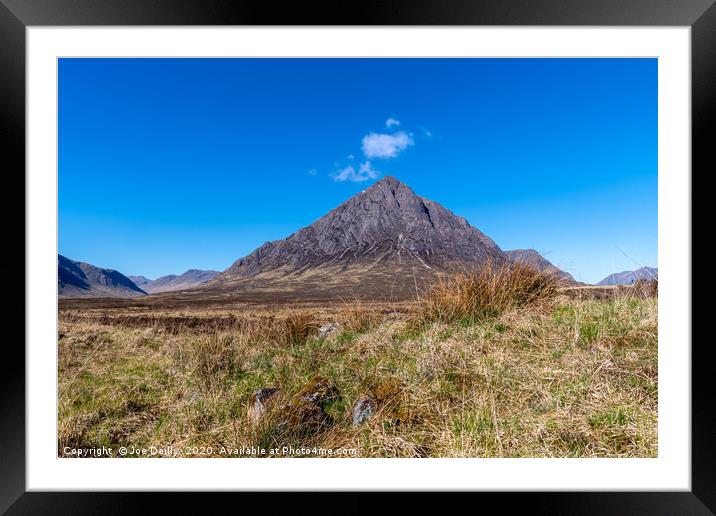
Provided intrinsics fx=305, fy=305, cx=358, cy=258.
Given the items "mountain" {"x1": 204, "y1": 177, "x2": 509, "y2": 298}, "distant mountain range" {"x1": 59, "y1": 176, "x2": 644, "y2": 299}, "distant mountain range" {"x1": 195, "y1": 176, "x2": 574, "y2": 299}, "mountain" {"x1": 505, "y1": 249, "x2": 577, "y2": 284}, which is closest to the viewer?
"mountain" {"x1": 505, "y1": 249, "x2": 577, "y2": 284}

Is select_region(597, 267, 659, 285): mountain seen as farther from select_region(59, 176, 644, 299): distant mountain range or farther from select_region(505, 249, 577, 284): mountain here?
select_region(59, 176, 644, 299): distant mountain range

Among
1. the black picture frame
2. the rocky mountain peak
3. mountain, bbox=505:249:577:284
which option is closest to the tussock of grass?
the black picture frame

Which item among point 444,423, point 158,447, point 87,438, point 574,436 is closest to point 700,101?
point 574,436

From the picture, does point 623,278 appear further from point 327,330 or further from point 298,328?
point 298,328

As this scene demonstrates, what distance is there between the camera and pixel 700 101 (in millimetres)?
1508

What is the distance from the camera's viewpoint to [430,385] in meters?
1.93

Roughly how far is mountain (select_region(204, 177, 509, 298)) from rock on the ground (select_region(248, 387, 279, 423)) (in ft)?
164

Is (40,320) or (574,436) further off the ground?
(40,320)

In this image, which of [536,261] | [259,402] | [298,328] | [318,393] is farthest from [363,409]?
[536,261]

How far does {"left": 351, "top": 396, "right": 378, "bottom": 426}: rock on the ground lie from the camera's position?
172 centimetres
